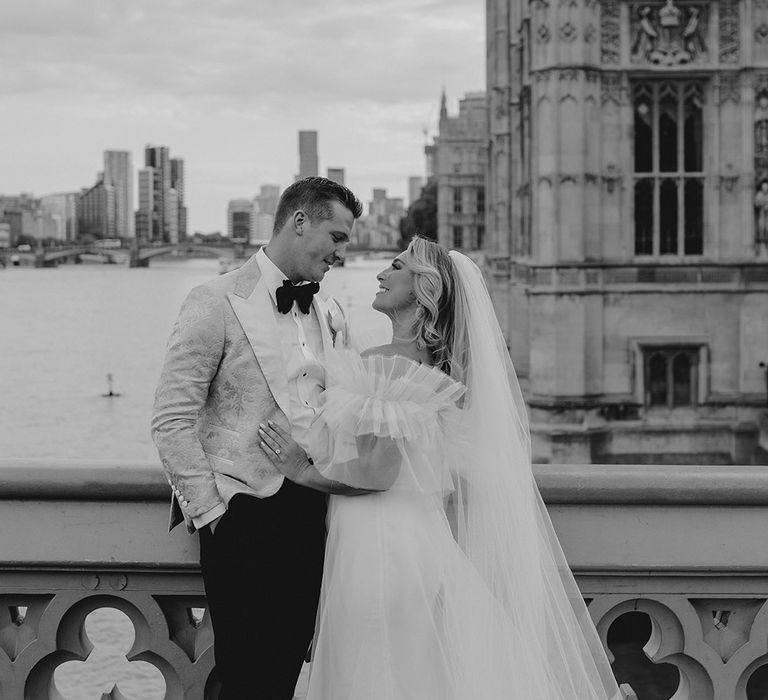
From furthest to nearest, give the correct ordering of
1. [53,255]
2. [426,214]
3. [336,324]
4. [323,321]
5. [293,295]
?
1. [53,255]
2. [426,214]
3. [336,324]
4. [323,321]
5. [293,295]

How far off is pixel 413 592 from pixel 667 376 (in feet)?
56.5

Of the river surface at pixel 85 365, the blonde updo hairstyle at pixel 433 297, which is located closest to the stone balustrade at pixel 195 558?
the blonde updo hairstyle at pixel 433 297

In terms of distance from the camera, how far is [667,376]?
20125 mm

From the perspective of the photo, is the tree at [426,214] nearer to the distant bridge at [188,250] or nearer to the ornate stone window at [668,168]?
the distant bridge at [188,250]

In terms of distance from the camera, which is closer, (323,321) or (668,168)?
(323,321)

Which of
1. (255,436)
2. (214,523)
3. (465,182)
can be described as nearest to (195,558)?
(214,523)

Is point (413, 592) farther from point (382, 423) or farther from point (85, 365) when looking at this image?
point (85, 365)

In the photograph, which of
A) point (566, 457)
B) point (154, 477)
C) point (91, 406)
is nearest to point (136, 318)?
point (91, 406)

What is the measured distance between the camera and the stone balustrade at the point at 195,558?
3.67m

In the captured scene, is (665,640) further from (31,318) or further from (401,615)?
(31,318)

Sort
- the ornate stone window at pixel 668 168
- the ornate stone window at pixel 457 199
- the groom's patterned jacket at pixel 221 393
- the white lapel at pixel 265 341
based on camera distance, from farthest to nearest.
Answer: the ornate stone window at pixel 457 199
the ornate stone window at pixel 668 168
the white lapel at pixel 265 341
the groom's patterned jacket at pixel 221 393

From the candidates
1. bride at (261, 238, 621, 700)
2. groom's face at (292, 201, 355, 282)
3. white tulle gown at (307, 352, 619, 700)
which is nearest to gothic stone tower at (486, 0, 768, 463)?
groom's face at (292, 201, 355, 282)

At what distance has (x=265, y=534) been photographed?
3.51m

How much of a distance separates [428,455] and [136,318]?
92260 millimetres
